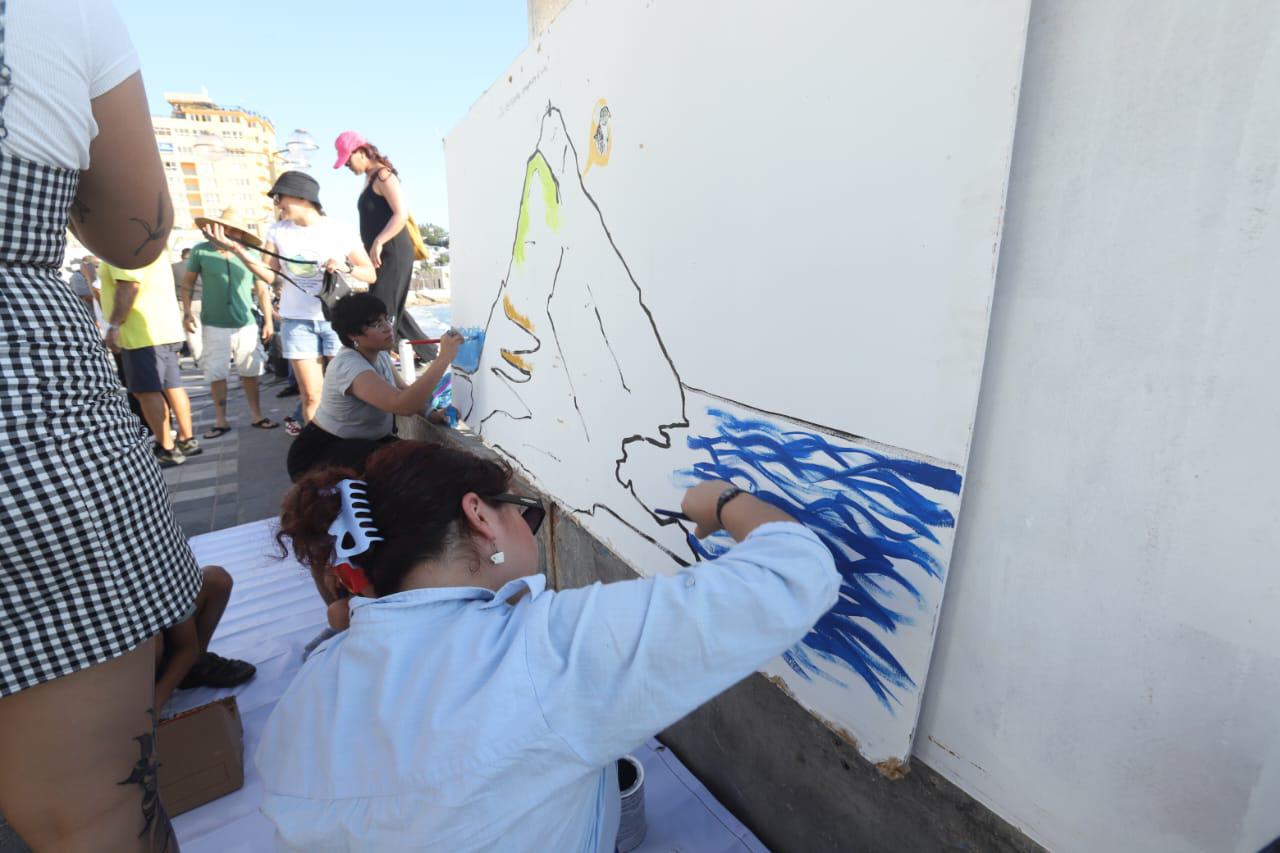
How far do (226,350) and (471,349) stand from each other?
324cm

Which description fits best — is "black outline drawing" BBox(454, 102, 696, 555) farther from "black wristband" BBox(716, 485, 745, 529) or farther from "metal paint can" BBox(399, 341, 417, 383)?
"metal paint can" BBox(399, 341, 417, 383)

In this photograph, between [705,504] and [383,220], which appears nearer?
[705,504]

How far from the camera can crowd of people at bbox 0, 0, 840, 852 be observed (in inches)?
28.5

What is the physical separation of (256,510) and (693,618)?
3.85m

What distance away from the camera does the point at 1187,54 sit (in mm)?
655

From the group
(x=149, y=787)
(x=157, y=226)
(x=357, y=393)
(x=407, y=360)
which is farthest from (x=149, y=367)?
(x=149, y=787)

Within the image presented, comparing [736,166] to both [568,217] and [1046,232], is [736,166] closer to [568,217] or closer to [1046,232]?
A: [1046,232]

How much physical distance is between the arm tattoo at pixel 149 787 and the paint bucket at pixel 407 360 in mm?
2958

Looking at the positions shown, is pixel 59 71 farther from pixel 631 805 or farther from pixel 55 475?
pixel 631 805

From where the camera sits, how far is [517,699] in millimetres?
713

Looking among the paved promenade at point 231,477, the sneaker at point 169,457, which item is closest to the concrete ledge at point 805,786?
the paved promenade at point 231,477

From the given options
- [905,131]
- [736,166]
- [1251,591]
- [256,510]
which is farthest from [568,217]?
[256,510]

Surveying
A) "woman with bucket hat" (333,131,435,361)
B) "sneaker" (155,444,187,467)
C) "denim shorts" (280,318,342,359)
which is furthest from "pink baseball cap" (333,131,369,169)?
"sneaker" (155,444,187,467)

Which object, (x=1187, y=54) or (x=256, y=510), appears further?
(x=256, y=510)
